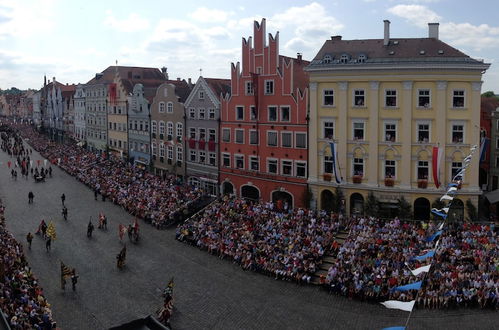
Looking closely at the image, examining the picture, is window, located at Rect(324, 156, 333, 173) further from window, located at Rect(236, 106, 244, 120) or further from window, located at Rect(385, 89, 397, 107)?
window, located at Rect(236, 106, 244, 120)

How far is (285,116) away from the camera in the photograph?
47.2 metres

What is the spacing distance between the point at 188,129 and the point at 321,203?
2052 cm

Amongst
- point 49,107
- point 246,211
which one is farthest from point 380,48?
point 49,107

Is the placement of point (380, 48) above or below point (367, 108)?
above

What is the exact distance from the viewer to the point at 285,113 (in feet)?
155

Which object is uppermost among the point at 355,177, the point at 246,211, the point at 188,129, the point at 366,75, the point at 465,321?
the point at 366,75

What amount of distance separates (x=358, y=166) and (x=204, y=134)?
64.9 feet

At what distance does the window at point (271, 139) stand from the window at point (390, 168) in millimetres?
11209

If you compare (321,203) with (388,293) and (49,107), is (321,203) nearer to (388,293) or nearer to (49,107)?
(388,293)

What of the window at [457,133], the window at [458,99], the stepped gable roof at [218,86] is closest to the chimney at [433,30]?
the window at [458,99]

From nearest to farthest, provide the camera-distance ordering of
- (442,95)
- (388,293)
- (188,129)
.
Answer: (388,293)
(442,95)
(188,129)

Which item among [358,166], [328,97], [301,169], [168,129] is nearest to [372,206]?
[358,166]

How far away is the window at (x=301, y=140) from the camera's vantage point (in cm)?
4576

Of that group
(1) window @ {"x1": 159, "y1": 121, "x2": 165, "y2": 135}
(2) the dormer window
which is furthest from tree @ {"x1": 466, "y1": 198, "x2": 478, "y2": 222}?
(1) window @ {"x1": 159, "y1": 121, "x2": 165, "y2": 135}
